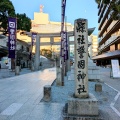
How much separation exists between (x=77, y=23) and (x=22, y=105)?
11.2 feet

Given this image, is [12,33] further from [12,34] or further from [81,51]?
[81,51]

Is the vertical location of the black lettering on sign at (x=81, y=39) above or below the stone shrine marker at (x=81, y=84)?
above

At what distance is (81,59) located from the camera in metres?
6.09

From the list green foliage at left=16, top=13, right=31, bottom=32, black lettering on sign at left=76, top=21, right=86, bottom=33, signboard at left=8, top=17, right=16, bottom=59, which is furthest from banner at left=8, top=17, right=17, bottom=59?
black lettering on sign at left=76, top=21, right=86, bottom=33

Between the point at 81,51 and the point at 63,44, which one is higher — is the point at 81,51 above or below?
below

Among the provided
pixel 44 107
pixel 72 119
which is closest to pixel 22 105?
pixel 44 107

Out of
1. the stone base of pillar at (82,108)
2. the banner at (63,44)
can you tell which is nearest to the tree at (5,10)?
the banner at (63,44)

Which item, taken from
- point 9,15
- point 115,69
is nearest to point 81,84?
point 115,69

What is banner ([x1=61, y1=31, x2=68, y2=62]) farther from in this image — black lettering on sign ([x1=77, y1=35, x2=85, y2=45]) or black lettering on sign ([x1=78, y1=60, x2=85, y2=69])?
black lettering on sign ([x1=78, y1=60, x2=85, y2=69])

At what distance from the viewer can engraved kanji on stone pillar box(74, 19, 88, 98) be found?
602 centimetres

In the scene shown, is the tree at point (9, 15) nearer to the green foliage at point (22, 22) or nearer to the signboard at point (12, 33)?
the green foliage at point (22, 22)

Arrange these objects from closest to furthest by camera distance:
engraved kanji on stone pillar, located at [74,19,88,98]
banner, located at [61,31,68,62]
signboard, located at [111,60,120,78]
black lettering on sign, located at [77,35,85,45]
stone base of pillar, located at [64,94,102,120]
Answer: stone base of pillar, located at [64,94,102,120] < engraved kanji on stone pillar, located at [74,19,88,98] < black lettering on sign, located at [77,35,85,45] < banner, located at [61,31,68,62] < signboard, located at [111,60,120,78]

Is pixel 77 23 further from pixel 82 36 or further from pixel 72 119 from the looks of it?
pixel 72 119

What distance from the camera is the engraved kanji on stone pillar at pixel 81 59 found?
6.02 metres
